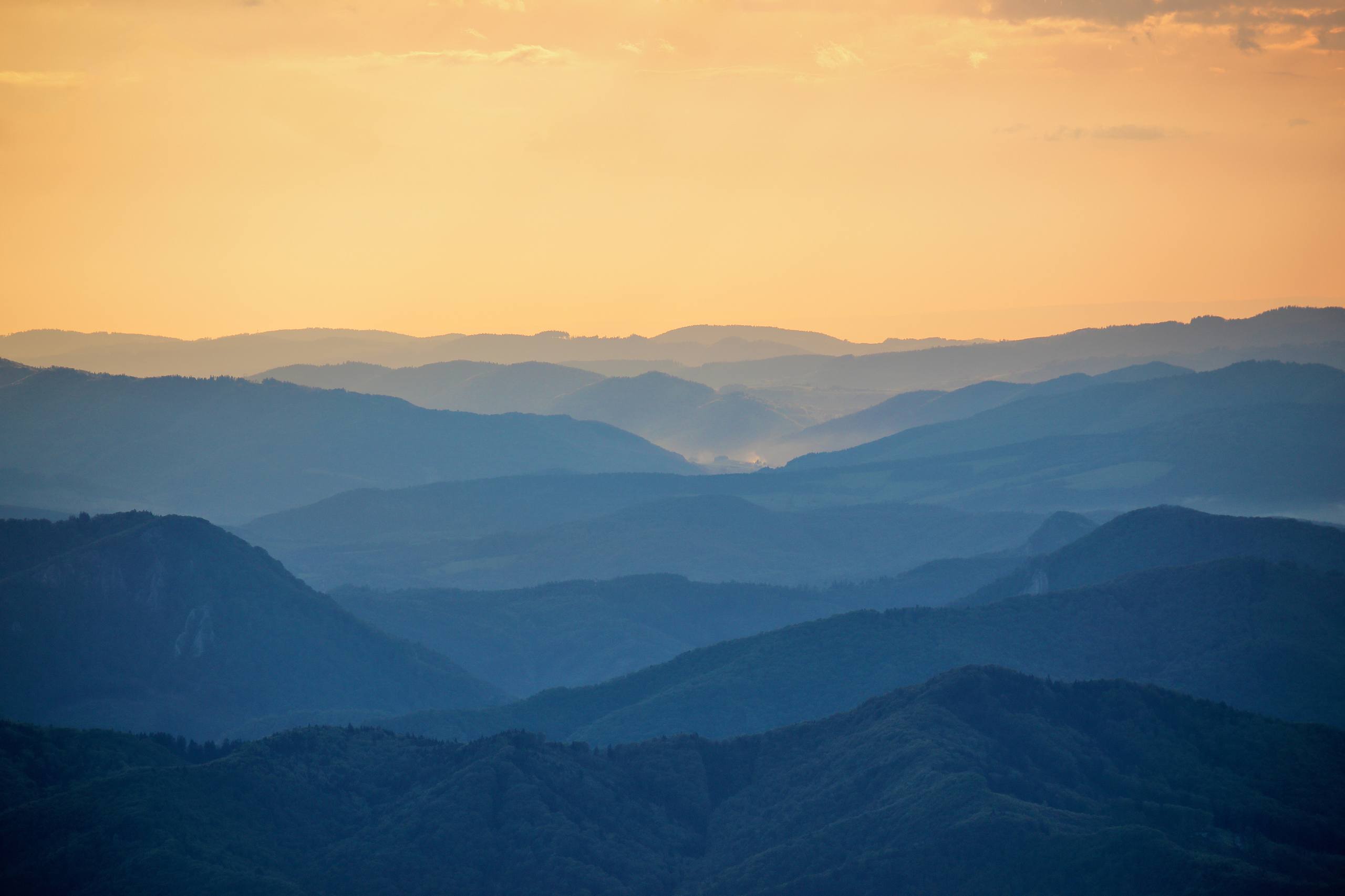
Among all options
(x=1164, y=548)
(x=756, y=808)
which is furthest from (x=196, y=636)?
(x=1164, y=548)

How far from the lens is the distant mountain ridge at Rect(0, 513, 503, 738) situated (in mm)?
109750

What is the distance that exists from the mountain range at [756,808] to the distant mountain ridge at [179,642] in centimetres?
3565

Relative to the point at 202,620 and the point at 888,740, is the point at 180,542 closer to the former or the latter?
the point at 202,620

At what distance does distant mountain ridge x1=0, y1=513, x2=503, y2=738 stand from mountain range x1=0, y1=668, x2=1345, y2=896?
1404 inches

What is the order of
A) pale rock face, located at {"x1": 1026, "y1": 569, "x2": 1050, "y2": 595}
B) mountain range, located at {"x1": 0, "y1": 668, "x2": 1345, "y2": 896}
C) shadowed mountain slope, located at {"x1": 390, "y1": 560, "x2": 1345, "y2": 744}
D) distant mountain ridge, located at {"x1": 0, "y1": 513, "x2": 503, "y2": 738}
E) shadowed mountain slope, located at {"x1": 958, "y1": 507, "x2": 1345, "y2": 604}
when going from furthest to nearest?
pale rock face, located at {"x1": 1026, "y1": 569, "x2": 1050, "y2": 595}
shadowed mountain slope, located at {"x1": 958, "y1": 507, "x2": 1345, "y2": 604}
distant mountain ridge, located at {"x1": 0, "y1": 513, "x2": 503, "y2": 738}
shadowed mountain slope, located at {"x1": 390, "y1": 560, "x2": 1345, "y2": 744}
mountain range, located at {"x1": 0, "y1": 668, "x2": 1345, "y2": 896}

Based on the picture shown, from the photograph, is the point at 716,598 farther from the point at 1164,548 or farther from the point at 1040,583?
the point at 1164,548

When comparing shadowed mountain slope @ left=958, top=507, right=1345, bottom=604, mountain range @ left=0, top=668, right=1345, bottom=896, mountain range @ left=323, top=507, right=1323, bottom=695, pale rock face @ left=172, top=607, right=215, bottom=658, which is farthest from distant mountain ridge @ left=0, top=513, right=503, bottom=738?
shadowed mountain slope @ left=958, top=507, right=1345, bottom=604

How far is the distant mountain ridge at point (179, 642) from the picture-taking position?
360 ft

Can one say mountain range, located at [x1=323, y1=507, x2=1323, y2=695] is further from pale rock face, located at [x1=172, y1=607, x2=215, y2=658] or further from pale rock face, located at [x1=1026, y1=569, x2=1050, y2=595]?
pale rock face, located at [x1=172, y1=607, x2=215, y2=658]

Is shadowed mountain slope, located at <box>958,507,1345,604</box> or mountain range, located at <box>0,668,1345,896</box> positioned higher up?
shadowed mountain slope, located at <box>958,507,1345,604</box>

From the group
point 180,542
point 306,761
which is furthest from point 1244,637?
point 180,542

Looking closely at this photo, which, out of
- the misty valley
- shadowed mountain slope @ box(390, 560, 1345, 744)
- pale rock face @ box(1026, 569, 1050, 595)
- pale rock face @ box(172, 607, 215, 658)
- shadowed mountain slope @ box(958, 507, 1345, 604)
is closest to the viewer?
the misty valley

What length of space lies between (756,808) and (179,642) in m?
56.4

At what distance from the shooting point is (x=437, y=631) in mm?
148250
